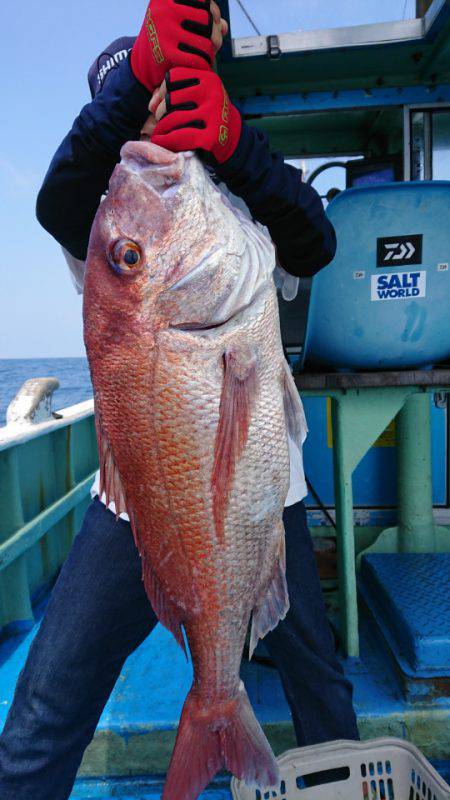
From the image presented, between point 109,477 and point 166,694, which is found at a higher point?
point 109,477

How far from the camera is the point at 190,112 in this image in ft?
3.74

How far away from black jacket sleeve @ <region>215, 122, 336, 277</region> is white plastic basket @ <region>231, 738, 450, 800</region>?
141 centimetres

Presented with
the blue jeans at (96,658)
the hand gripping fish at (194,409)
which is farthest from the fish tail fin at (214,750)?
the blue jeans at (96,658)

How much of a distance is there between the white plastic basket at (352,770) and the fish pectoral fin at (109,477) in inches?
36.5

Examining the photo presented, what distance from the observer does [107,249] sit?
3.95 feet

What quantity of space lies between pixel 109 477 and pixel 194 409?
0.28 meters

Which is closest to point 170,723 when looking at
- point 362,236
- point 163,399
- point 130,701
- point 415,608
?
point 130,701

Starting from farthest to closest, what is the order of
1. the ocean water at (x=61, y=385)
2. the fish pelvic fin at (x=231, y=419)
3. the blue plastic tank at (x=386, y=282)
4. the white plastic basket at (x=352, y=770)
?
the ocean water at (x=61, y=385), the blue plastic tank at (x=386, y=282), the white plastic basket at (x=352, y=770), the fish pelvic fin at (x=231, y=419)

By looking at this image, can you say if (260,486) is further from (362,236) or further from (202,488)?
(362,236)

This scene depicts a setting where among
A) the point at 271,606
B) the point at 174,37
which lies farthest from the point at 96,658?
the point at 174,37

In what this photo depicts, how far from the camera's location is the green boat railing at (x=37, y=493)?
305 cm

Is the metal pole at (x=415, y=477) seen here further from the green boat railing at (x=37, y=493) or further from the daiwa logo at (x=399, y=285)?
the green boat railing at (x=37, y=493)

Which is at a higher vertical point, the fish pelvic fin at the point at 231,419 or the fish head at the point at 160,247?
the fish head at the point at 160,247

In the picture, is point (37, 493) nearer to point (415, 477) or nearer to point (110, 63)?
point (415, 477)
